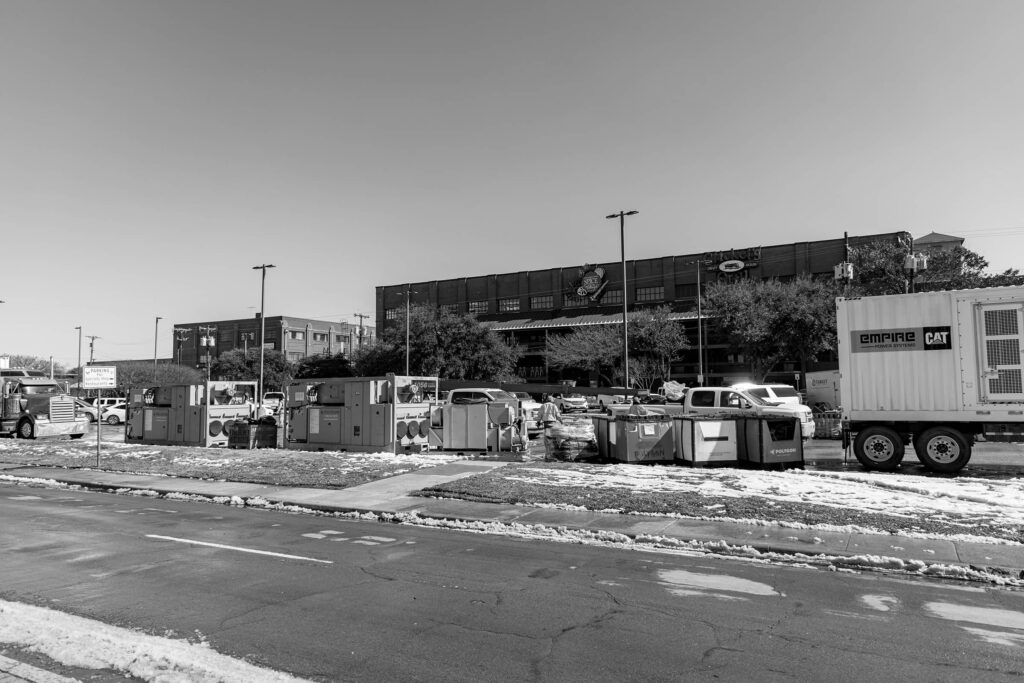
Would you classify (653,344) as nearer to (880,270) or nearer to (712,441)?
(880,270)

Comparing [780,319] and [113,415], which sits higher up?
[780,319]

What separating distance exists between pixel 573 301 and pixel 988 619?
7116cm

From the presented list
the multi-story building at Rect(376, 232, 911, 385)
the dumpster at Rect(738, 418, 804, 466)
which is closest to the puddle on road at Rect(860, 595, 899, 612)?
the dumpster at Rect(738, 418, 804, 466)

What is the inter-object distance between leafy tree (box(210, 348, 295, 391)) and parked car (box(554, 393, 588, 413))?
4368 cm

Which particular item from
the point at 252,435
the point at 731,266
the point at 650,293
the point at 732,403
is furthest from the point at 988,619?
the point at 650,293

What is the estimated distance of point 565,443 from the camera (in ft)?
58.9

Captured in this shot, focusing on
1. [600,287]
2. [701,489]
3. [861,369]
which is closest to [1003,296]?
[861,369]

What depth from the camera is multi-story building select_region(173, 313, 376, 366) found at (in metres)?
102

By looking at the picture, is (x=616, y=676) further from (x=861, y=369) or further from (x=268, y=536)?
(x=861, y=369)

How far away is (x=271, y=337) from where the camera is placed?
103 m

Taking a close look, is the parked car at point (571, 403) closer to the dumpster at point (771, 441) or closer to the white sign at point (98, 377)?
the dumpster at point (771, 441)

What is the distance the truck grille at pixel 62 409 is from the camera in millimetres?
30219

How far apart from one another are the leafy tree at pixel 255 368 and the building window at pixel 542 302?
1112 inches

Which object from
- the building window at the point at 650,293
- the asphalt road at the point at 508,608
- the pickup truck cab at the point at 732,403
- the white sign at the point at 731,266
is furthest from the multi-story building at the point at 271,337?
the asphalt road at the point at 508,608
